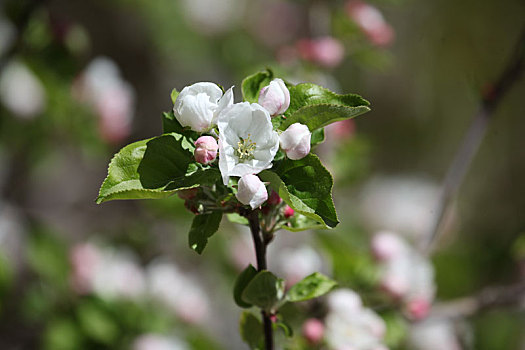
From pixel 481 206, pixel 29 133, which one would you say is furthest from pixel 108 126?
pixel 481 206

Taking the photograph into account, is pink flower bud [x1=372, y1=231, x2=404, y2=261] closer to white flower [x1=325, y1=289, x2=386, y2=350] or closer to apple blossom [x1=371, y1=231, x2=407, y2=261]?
apple blossom [x1=371, y1=231, x2=407, y2=261]

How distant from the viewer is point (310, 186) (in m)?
0.51

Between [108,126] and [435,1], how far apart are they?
6.05ft

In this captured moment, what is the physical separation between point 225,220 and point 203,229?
1.12m

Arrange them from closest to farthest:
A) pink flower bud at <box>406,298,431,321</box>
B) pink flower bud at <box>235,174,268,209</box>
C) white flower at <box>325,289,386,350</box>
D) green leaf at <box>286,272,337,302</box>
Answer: pink flower bud at <box>235,174,268,209</box>
green leaf at <box>286,272,337,302</box>
white flower at <box>325,289,386,350</box>
pink flower bud at <box>406,298,431,321</box>

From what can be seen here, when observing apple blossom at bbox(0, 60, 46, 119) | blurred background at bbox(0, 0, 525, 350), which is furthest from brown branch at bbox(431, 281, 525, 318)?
apple blossom at bbox(0, 60, 46, 119)

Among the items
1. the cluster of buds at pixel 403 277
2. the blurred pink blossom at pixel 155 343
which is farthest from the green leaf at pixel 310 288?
the blurred pink blossom at pixel 155 343

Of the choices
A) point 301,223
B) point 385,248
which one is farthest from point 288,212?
point 385,248

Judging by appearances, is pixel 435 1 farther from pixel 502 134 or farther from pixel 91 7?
pixel 91 7

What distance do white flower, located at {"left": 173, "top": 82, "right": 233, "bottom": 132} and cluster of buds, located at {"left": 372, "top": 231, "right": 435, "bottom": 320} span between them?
21.3 inches

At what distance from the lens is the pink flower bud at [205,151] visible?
0.49 metres

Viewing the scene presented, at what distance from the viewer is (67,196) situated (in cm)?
273

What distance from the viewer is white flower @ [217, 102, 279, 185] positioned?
50 centimetres

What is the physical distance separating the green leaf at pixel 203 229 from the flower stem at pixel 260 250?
0.03m
